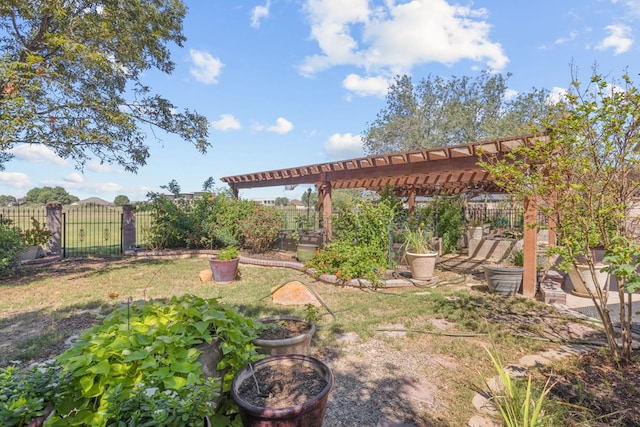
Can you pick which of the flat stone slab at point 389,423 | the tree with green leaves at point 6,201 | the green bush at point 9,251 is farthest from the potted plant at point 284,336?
the tree with green leaves at point 6,201

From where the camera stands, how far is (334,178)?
27.6 ft

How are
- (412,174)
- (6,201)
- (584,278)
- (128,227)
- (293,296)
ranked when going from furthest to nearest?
1. (6,201)
2. (128,227)
3. (412,174)
4. (584,278)
5. (293,296)

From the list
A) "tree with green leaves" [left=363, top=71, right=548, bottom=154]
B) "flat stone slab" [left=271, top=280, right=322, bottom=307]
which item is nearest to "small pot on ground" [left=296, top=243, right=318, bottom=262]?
"flat stone slab" [left=271, top=280, right=322, bottom=307]

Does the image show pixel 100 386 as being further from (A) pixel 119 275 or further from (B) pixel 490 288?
(A) pixel 119 275

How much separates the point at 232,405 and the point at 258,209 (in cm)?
768

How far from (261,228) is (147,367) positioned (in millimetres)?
7572

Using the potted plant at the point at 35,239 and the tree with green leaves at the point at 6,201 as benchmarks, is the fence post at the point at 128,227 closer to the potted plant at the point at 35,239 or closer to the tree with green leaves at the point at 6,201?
the potted plant at the point at 35,239

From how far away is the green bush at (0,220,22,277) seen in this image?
6.21m

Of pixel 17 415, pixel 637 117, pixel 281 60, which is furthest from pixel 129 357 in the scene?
pixel 281 60

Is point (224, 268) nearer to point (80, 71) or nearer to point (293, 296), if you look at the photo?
point (293, 296)

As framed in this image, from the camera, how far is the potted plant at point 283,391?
1473mm

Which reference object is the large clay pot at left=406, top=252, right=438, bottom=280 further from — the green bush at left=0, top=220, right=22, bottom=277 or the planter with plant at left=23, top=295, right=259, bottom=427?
the green bush at left=0, top=220, right=22, bottom=277

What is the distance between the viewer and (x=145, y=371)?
56.9 inches

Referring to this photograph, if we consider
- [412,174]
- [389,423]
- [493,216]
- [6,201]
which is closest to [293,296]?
[389,423]
